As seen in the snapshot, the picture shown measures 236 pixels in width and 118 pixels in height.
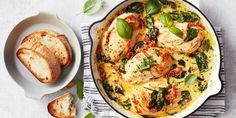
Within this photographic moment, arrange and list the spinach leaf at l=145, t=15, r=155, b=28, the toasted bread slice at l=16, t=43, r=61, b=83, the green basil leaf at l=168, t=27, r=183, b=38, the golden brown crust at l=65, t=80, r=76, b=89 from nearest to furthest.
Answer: the green basil leaf at l=168, t=27, r=183, b=38, the spinach leaf at l=145, t=15, r=155, b=28, the toasted bread slice at l=16, t=43, r=61, b=83, the golden brown crust at l=65, t=80, r=76, b=89

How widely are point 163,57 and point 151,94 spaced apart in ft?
0.78

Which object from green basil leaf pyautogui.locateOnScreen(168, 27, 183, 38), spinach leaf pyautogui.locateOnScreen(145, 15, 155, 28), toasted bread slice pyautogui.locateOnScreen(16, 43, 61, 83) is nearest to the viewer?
green basil leaf pyautogui.locateOnScreen(168, 27, 183, 38)

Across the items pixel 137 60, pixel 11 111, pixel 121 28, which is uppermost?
pixel 121 28

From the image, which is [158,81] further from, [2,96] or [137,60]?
[2,96]

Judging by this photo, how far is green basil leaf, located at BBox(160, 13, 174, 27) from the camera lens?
3.21 m

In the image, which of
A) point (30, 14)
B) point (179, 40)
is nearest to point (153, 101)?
point (179, 40)

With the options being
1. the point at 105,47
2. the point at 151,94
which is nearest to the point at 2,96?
the point at 105,47

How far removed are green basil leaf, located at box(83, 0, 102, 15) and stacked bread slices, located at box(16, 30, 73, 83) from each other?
0.79ft

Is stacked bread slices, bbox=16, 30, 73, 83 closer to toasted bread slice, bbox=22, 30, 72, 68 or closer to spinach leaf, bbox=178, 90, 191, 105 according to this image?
toasted bread slice, bbox=22, 30, 72, 68

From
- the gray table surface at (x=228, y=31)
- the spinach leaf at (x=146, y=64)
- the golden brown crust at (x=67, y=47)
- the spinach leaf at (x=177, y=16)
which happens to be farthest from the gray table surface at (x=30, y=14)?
the spinach leaf at (x=146, y=64)

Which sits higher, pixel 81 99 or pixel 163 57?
pixel 163 57

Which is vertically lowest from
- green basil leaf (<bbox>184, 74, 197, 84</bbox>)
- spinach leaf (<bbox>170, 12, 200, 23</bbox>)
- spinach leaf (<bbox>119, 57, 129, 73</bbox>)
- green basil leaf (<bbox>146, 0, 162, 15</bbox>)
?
green basil leaf (<bbox>184, 74, 197, 84</bbox>)

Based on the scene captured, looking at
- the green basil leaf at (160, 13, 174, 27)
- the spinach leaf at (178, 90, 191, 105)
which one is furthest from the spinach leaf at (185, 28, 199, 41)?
the spinach leaf at (178, 90, 191, 105)

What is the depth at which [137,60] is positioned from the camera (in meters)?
3.24
